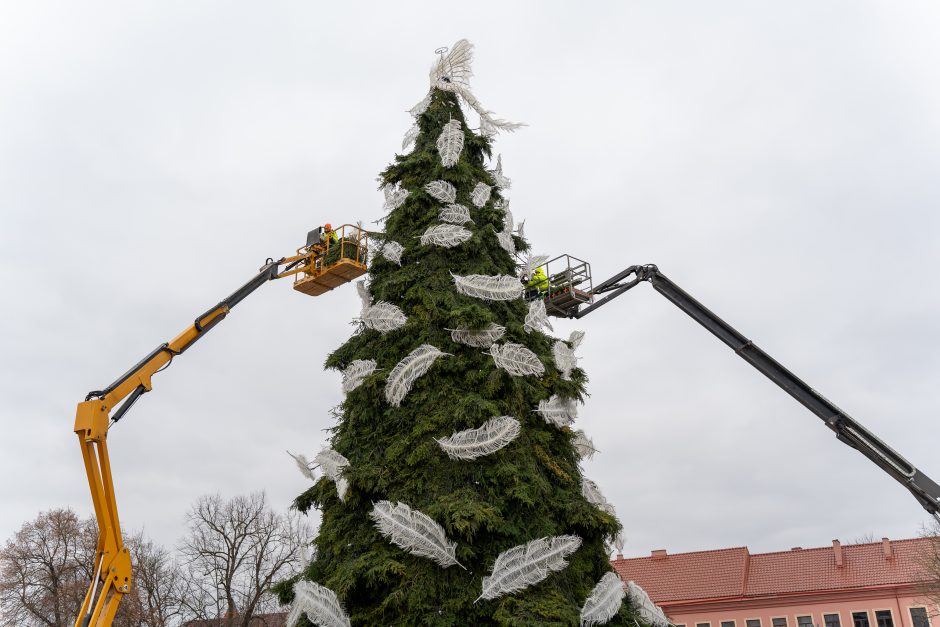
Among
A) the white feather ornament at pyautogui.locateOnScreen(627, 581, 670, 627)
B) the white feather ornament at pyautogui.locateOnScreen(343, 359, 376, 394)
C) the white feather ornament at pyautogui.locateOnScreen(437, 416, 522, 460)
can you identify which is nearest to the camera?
the white feather ornament at pyautogui.locateOnScreen(437, 416, 522, 460)

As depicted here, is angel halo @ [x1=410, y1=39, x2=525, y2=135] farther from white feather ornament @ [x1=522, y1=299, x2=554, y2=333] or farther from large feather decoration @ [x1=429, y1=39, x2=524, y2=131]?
white feather ornament @ [x1=522, y1=299, x2=554, y2=333]

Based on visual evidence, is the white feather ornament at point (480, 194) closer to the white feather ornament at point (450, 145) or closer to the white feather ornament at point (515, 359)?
the white feather ornament at point (450, 145)

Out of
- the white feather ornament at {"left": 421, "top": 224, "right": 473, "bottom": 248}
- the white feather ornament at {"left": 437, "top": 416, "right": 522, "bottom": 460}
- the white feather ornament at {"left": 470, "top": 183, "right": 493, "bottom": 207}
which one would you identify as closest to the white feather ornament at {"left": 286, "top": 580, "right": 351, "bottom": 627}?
the white feather ornament at {"left": 437, "top": 416, "right": 522, "bottom": 460}

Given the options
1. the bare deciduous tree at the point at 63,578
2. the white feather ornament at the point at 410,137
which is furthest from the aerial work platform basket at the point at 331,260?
the bare deciduous tree at the point at 63,578

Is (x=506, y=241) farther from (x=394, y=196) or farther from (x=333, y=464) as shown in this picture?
(x=333, y=464)

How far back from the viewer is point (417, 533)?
8.80m

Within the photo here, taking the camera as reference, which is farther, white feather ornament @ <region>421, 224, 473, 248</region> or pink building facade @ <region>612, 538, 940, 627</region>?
pink building facade @ <region>612, 538, 940, 627</region>

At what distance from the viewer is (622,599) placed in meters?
9.94

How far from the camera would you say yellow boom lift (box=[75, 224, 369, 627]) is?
1270 centimetres

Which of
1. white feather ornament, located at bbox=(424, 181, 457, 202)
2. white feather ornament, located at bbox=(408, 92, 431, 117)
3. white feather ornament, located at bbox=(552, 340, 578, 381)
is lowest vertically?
white feather ornament, located at bbox=(552, 340, 578, 381)

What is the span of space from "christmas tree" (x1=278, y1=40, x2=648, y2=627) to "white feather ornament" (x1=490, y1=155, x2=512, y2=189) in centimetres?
20

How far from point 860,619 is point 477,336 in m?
34.8

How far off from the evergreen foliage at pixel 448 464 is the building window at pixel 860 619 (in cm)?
3287

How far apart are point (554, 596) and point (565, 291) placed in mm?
6839
